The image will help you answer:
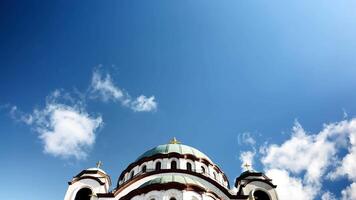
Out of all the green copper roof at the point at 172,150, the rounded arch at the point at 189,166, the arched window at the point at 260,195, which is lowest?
the arched window at the point at 260,195

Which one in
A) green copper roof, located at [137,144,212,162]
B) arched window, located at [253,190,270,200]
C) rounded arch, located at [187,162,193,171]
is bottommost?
arched window, located at [253,190,270,200]

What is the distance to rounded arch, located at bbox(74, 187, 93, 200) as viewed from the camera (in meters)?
23.3

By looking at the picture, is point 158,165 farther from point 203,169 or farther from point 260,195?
point 260,195

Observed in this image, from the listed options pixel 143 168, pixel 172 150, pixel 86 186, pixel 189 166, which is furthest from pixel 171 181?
pixel 172 150

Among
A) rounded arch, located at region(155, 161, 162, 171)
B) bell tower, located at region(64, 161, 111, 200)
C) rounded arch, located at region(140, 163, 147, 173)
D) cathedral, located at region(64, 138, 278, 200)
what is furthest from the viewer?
rounded arch, located at region(140, 163, 147, 173)

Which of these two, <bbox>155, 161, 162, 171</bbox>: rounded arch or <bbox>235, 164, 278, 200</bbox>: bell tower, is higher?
<bbox>155, 161, 162, 171</bbox>: rounded arch

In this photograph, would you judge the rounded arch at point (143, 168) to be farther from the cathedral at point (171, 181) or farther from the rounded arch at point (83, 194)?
the rounded arch at point (83, 194)

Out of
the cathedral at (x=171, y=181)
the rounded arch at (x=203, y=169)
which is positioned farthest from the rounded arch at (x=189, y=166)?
the rounded arch at (x=203, y=169)

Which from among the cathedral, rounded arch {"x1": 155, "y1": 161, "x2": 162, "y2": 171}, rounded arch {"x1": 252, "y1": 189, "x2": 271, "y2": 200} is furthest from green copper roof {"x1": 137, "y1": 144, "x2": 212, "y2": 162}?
rounded arch {"x1": 252, "y1": 189, "x2": 271, "y2": 200}

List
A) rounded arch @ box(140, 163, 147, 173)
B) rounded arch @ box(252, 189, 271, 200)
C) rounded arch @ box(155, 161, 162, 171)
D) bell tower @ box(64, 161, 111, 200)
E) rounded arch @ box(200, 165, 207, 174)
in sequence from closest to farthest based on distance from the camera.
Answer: bell tower @ box(64, 161, 111, 200) → rounded arch @ box(252, 189, 271, 200) → rounded arch @ box(155, 161, 162, 171) → rounded arch @ box(140, 163, 147, 173) → rounded arch @ box(200, 165, 207, 174)

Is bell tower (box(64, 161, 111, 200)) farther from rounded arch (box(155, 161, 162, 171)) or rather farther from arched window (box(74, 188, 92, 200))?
rounded arch (box(155, 161, 162, 171))

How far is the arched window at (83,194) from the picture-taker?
23.3m

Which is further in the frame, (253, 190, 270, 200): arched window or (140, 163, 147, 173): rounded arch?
(140, 163, 147, 173): rounded arch

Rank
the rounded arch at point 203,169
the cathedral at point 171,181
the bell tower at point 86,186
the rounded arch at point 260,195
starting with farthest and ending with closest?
the rounded arch at point 203,169, the rounded arch at point 260,195, the bell tower at point 86,186, the cathedral at point 171,181
